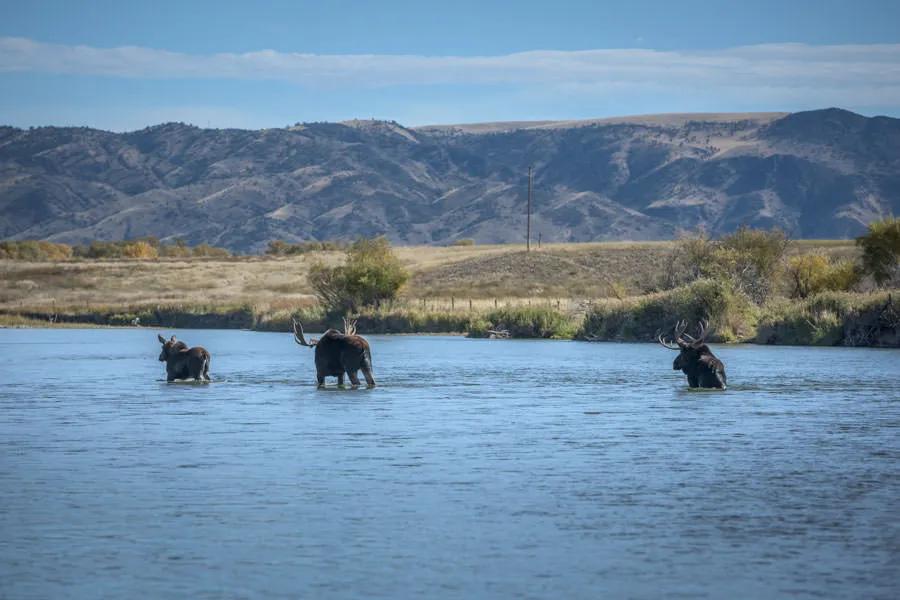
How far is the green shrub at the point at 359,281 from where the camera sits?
7231 cm

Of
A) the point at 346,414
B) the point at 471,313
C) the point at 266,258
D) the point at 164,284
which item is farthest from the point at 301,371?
the point at 266,258

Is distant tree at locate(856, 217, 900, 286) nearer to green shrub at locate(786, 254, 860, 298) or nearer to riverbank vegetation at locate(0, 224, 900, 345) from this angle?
riverbank vegetation at locate(0, 224, 900, 345)

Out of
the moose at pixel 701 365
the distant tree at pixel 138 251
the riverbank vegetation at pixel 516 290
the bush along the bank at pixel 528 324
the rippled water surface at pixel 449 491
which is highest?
the distant tree at pixel 138 251

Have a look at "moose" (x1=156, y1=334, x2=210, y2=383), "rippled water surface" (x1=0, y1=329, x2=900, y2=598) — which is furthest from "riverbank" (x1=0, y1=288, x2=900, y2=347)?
"moose" (x1=156, y1=334, x2=210, y2=383)

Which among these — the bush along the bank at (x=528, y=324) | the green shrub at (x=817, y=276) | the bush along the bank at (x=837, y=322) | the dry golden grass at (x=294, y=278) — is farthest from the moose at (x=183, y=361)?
the dry golden grass at (x=294, y=278)

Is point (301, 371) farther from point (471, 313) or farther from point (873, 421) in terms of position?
point (471, 313)

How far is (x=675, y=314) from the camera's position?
5547 centimetres

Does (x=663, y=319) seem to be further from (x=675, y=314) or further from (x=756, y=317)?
(x=756, y=317)

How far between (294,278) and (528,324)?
145 feet

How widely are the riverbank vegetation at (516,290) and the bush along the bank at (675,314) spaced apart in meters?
0.07

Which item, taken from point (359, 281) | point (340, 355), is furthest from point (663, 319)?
point (340, 355)

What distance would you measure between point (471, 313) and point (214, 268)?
48054mm

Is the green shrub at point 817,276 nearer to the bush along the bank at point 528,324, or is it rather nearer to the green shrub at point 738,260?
the green shrub at point 738,260

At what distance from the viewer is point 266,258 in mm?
127812
